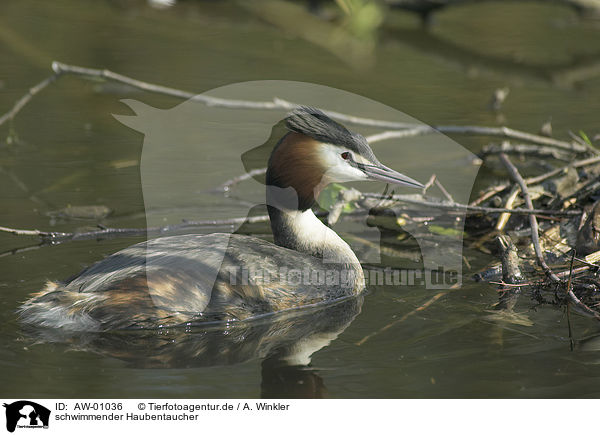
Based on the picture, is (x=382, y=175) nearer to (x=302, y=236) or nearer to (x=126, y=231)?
(x=302, y=236)

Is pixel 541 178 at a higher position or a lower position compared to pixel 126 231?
higher

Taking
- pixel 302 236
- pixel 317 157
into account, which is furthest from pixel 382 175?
pixel 302 236

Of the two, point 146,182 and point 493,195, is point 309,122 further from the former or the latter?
point 146,182

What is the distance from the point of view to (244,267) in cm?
513

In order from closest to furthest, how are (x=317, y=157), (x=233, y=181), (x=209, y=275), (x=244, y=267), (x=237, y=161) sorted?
(x=209, y=275) → (x=244, y=267) → (x=317, y=157) → (x=233, y=181) → (x=237, y=161)

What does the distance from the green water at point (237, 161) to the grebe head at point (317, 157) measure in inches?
25.6

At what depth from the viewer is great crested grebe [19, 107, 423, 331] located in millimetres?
4828

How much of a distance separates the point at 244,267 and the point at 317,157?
0.87 meters

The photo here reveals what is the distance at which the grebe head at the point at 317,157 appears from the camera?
5.46m

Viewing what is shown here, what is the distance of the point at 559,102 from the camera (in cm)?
1038

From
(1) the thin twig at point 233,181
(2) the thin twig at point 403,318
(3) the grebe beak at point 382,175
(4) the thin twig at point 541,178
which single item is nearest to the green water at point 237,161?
(2) the thin twig at point 403,318
